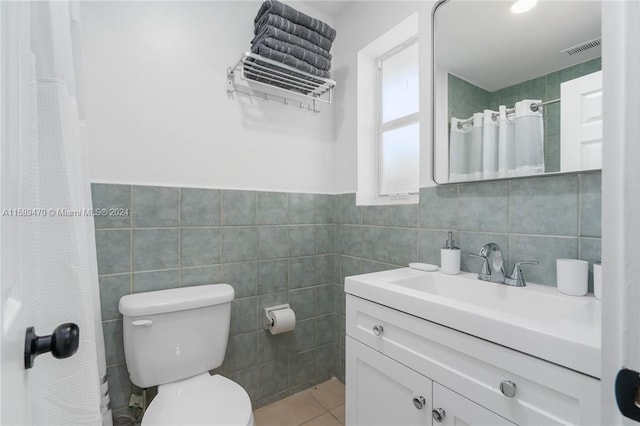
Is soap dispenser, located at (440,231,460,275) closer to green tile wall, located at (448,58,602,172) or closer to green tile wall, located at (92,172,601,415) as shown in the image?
green tile wall, located at (92,172,601,415)

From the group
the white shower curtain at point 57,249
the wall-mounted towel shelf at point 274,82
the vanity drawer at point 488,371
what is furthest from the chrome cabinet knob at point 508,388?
the wall-mounted towel shelf at point 274,82

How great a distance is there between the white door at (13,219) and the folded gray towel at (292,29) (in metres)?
1.21

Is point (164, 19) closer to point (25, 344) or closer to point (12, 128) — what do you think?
point (12, 128)

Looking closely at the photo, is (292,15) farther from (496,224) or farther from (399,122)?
(496,224)

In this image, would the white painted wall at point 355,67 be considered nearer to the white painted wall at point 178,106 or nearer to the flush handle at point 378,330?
the white painted wall at point 178,106

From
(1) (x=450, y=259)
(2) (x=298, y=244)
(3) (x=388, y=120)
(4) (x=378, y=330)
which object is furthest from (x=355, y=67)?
(4) (x=378, y=330)

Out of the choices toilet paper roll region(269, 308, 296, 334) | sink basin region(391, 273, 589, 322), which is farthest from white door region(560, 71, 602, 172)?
toilet paper roll region(269, 308, 296, 334)

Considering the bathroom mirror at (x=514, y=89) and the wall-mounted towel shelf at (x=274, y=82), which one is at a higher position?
the wall-mounted towel shelf at (x=274, y=82)

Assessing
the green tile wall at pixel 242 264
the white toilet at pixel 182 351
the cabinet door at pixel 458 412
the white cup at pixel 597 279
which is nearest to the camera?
the cabinet door at pixel 458 412

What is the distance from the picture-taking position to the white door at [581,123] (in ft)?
2.88

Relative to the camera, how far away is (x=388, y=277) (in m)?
1.18

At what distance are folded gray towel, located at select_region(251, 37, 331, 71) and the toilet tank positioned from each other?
47.1 inches

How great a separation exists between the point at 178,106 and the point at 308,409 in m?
1.74

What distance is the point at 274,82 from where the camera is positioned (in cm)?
161
